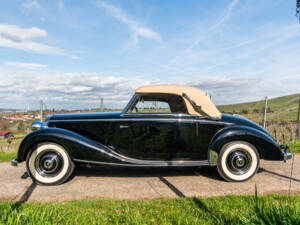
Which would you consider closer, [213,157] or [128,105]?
[213,157]

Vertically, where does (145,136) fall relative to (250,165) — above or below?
above

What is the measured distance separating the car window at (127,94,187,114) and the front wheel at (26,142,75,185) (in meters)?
1.45

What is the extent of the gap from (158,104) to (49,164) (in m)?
2.25

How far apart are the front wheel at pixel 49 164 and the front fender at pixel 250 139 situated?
2635 mm

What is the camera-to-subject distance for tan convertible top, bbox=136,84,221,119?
3609 mm

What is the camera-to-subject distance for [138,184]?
3.37m

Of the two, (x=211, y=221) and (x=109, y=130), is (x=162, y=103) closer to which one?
(x=109, y=130)

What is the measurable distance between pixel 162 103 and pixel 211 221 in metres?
Result: 2.30

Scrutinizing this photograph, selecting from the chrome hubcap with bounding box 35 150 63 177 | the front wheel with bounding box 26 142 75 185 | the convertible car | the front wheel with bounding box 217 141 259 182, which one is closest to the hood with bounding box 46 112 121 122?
the convertible car

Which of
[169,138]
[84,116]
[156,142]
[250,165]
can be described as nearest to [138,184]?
[156,142]

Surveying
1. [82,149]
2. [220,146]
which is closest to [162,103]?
[220,146]

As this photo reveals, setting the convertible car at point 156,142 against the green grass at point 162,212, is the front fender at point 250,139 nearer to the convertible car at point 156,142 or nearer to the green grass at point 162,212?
the convertible car at point 156,142

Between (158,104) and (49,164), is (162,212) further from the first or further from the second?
(49,164)

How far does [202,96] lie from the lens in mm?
3826
